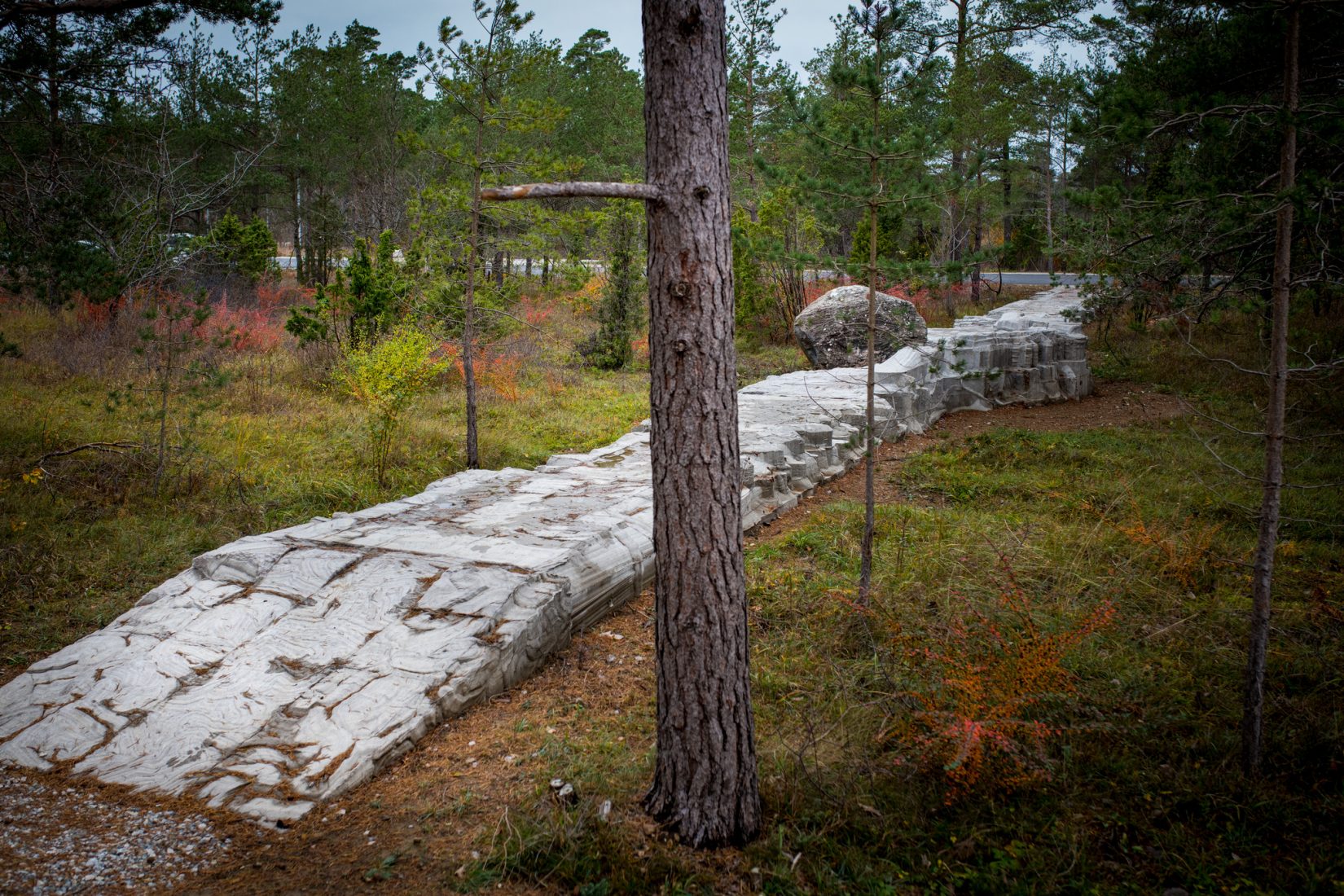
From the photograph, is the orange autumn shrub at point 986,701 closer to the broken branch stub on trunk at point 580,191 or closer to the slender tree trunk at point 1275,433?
the slender tree trunk at point 1275,433

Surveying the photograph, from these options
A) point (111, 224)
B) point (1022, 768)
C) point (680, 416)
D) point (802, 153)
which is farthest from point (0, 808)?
point (802, 153)

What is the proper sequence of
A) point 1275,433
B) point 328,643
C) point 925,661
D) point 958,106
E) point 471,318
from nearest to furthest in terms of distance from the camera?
point 1275,433 < point 925,661 < point 328,643 < point 471,318 < point 958,106

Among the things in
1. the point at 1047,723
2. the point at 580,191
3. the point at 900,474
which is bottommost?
the point at 1047,723

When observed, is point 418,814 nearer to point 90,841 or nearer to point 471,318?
point 90,841

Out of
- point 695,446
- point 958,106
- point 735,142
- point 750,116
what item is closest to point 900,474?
point 695,446

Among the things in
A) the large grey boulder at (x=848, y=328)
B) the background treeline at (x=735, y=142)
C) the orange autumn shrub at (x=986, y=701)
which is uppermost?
the background treeline at (x=735, y=142)

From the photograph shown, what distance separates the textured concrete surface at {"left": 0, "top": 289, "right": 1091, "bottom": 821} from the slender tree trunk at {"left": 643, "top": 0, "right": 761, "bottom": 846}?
1497 mm

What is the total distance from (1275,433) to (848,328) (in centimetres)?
885

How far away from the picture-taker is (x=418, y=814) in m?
3.15

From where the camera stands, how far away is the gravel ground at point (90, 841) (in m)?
2.76

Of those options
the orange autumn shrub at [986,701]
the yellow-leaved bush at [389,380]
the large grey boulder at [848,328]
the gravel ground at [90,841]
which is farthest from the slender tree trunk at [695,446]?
the large grey boulder at [848,328]

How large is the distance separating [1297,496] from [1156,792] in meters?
5.06

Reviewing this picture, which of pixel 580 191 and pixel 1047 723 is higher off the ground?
pixel 580 191

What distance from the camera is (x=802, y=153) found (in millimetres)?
21344
